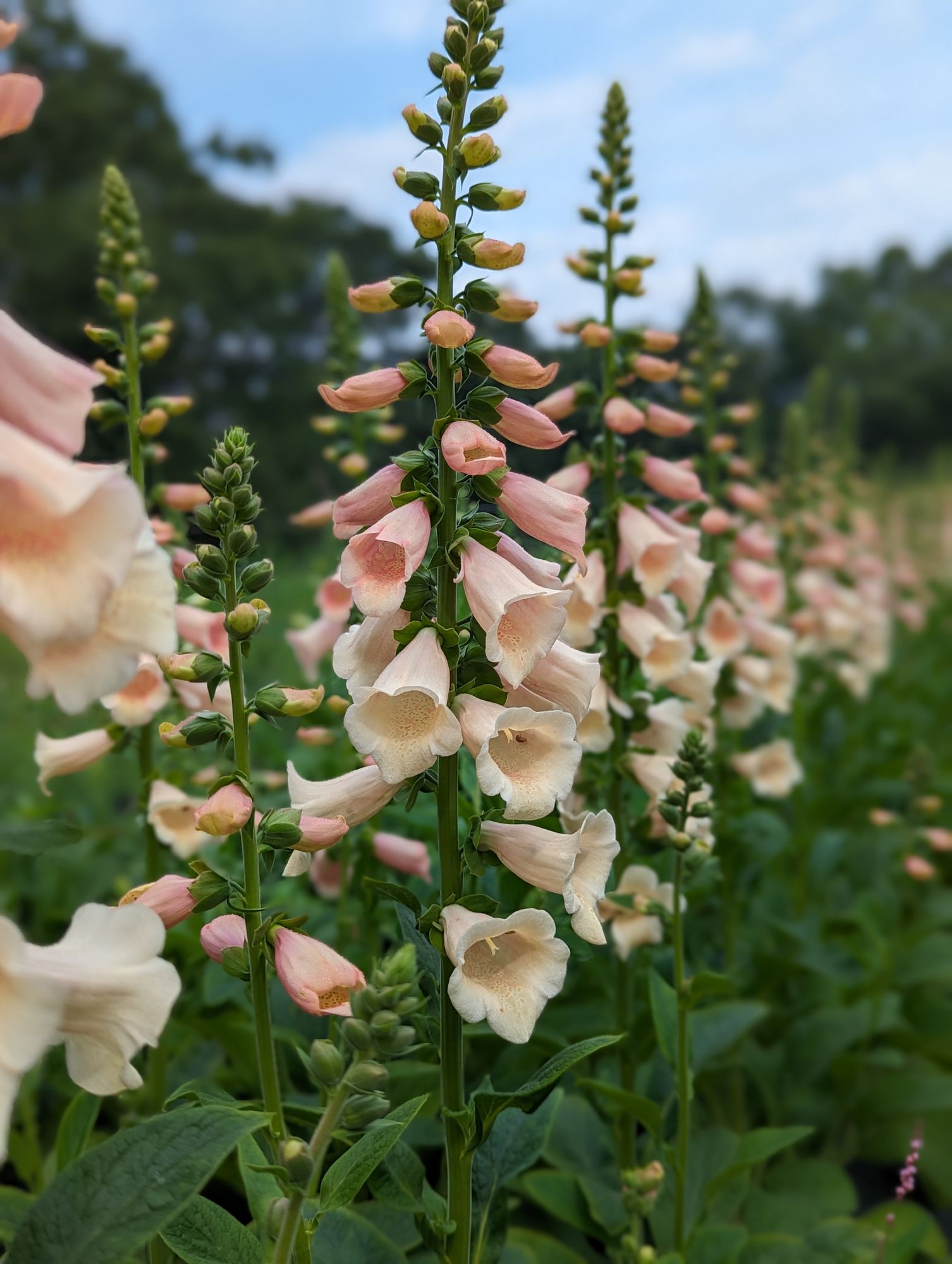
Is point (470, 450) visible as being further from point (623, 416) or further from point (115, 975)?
point (623, 416)

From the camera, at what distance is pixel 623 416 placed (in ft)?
7.09

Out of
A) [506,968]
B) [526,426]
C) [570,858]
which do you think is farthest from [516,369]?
[506,968]

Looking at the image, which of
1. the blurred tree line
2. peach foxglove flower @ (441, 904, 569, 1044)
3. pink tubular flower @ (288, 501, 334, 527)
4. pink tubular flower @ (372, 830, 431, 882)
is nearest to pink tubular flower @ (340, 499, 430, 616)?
peach foxglove flower @ (441, 904, 569, 1044)

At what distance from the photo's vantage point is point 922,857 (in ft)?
13.3

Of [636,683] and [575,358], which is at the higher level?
[575,358]

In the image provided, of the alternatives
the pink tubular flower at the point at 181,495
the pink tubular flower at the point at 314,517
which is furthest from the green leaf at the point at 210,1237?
the pink tubular flower at the point at 314,517

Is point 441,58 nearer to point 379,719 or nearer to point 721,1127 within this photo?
point 379,719

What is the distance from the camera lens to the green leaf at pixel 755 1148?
1.96 meters

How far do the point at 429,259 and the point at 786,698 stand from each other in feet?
6.94

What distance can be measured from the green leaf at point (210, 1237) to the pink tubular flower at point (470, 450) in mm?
883

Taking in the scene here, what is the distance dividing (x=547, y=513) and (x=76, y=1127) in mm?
1138

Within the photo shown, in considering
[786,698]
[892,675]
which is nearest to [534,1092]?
[786,698]

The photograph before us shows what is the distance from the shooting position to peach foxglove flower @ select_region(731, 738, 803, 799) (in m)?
3.02

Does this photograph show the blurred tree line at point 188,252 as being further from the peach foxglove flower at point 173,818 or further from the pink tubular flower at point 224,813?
the pink tubular flower at point 224,813
